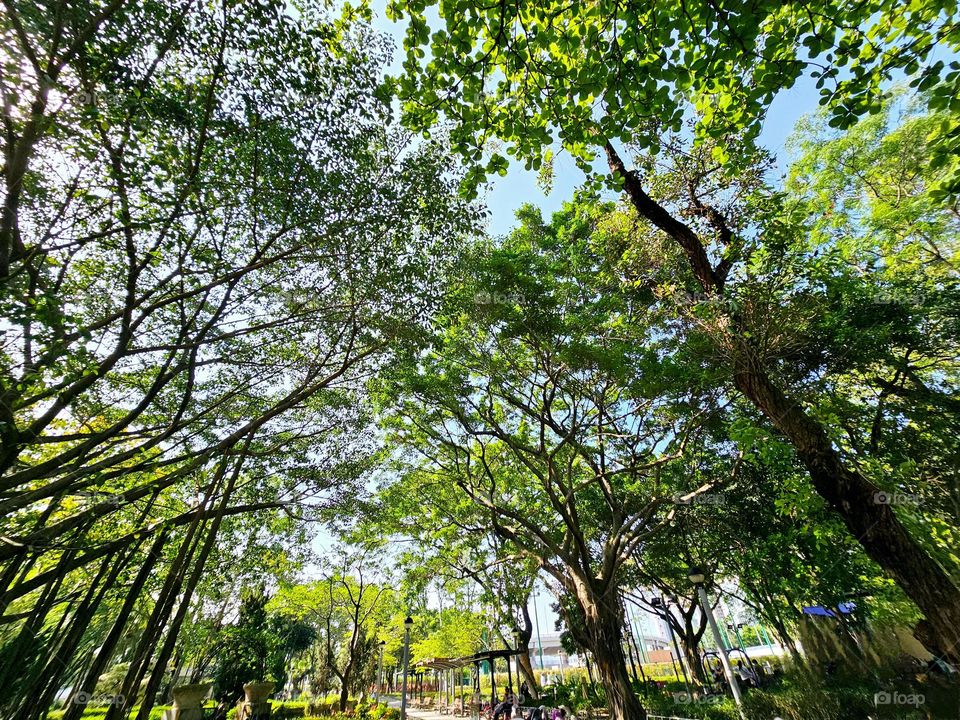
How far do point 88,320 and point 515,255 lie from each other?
266 inches

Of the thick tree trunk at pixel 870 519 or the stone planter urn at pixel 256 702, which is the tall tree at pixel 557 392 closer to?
the thick tree trunk at pixel 870 519

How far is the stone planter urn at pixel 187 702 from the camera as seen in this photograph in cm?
948

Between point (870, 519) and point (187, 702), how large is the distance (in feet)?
45.9

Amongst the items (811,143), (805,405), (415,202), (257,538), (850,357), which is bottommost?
(257,538)

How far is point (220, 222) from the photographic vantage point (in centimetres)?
575

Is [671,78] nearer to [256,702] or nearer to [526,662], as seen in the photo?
[256,702]

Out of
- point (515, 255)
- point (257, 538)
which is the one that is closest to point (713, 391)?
point (515, 255)

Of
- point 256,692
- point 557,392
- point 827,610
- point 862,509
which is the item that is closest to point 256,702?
point 256,692

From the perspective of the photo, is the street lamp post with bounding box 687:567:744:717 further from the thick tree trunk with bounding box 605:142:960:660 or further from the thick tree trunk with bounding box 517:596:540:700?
the thick tree trunk with bounding box 517:596:540:700

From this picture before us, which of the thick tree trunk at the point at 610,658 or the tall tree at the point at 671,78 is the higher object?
the tall tree at the point at 671,78

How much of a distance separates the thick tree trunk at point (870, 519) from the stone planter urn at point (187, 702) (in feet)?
43.0

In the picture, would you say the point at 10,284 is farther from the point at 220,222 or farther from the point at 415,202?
the point at 415,202

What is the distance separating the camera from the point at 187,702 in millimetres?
9602

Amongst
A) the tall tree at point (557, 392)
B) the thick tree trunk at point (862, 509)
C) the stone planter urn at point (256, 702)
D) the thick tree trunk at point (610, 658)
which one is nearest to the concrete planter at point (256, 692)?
the stone planter urn at point (256, 702)
